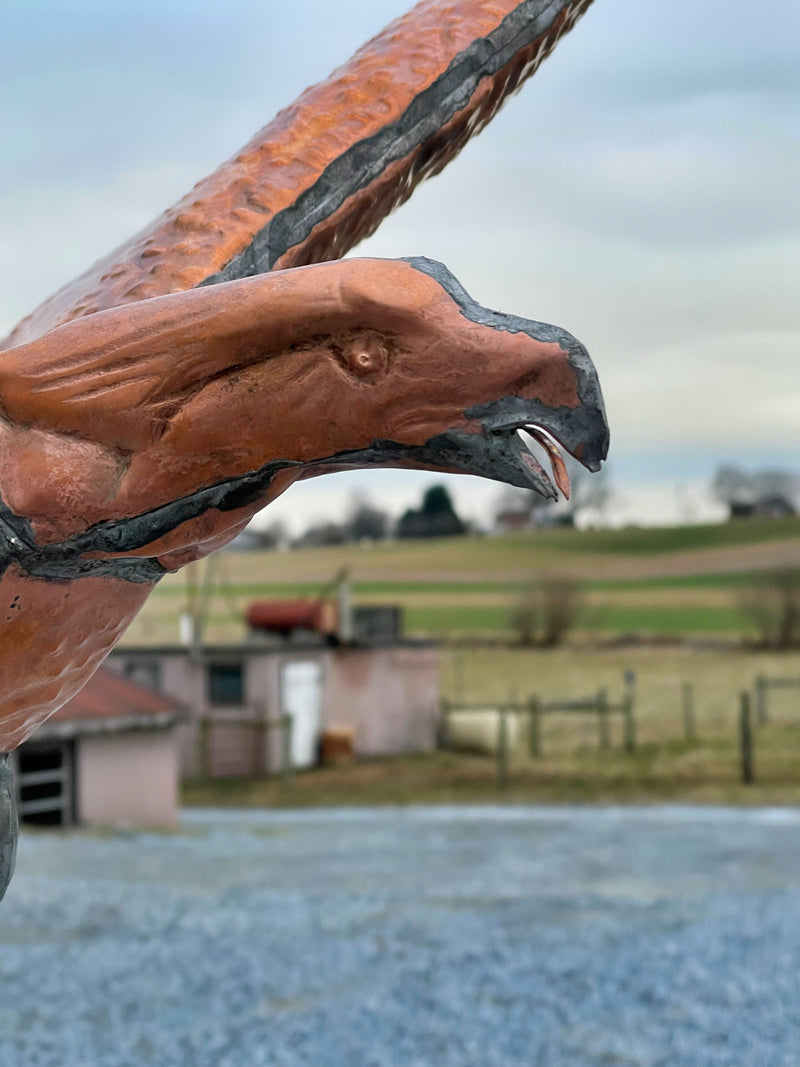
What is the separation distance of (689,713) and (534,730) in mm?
2851

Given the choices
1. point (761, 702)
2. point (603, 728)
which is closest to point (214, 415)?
point (603, 728)

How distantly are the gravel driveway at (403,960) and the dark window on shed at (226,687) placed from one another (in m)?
7.21

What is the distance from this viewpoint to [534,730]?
1814 centimetres

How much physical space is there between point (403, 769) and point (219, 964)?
12265mm

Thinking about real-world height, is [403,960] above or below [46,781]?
above

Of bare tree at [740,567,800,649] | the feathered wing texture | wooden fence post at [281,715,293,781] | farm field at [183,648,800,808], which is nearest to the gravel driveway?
the feathered wing texture

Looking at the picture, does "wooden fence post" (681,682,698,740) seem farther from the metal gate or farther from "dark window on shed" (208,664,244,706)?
the metal gate

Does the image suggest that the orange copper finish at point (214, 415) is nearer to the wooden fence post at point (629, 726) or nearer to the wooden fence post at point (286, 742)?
the wooden fence post at point (286, 742)

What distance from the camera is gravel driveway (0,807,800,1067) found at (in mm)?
3945

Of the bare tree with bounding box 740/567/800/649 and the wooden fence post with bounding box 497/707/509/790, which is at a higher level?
the bare tree with bounding box 740/567/800/649

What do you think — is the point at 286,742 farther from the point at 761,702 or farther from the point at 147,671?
the point at 761,702

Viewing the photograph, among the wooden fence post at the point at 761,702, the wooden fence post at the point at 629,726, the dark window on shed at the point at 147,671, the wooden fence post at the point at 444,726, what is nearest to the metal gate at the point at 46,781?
the dark window on shed at the point at 147,671

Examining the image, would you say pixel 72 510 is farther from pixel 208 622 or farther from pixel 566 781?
pixel 208 622

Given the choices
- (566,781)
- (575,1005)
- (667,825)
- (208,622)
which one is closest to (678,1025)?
(575,1005)
